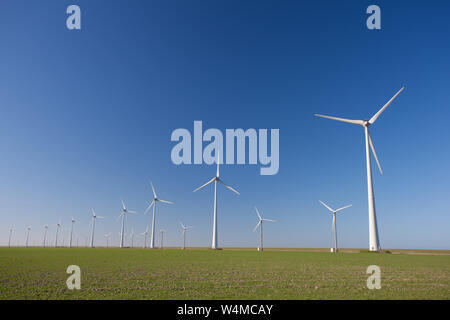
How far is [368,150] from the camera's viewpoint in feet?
222

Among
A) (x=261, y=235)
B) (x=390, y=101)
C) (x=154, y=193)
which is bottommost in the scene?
(x=261, y=235)

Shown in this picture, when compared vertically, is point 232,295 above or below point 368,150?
below

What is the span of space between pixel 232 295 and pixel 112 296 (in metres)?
6.10
